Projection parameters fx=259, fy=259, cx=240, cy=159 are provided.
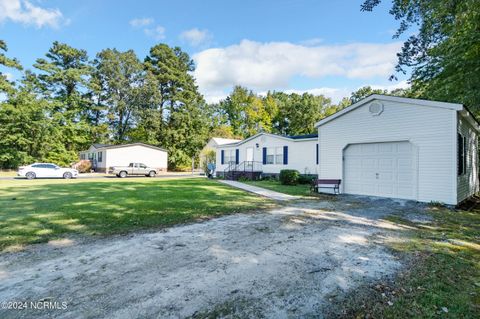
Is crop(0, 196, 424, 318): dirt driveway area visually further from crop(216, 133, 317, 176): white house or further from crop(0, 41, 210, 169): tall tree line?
crop(0, 41, 210, 169): tall tree line

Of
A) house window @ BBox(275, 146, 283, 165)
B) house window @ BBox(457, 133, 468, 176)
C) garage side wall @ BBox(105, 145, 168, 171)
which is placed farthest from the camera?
garage side wall @ BBox(105, 145, 168, 171)

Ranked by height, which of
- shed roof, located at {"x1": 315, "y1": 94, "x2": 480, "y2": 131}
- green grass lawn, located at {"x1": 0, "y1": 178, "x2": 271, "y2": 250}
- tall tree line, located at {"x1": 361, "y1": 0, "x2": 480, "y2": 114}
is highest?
tall tree line, located at {"x1": 361, "y1": 0, "x2": 480, "y2": 114}

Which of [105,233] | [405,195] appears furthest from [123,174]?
[405,195]

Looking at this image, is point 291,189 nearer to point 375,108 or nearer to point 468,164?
point 375,108

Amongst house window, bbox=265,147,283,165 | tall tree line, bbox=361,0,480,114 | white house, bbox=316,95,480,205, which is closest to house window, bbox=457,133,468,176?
white house, bbox=316,95,480,205

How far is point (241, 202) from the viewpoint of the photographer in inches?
376

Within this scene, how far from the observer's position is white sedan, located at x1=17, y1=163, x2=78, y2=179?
21203 mm

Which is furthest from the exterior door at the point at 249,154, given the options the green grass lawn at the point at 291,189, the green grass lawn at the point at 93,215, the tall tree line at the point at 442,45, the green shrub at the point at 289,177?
the tall tree line at the point at 442,45

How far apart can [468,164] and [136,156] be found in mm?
31575

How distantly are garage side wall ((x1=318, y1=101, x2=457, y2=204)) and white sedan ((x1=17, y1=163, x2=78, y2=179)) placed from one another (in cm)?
2273

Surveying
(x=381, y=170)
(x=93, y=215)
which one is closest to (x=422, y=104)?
(x=381, y=170)

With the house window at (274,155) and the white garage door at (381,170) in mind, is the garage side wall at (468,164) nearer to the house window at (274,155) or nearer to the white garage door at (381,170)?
the white garage door at (381,170)

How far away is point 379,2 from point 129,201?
980cm

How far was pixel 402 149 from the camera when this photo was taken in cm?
1014
